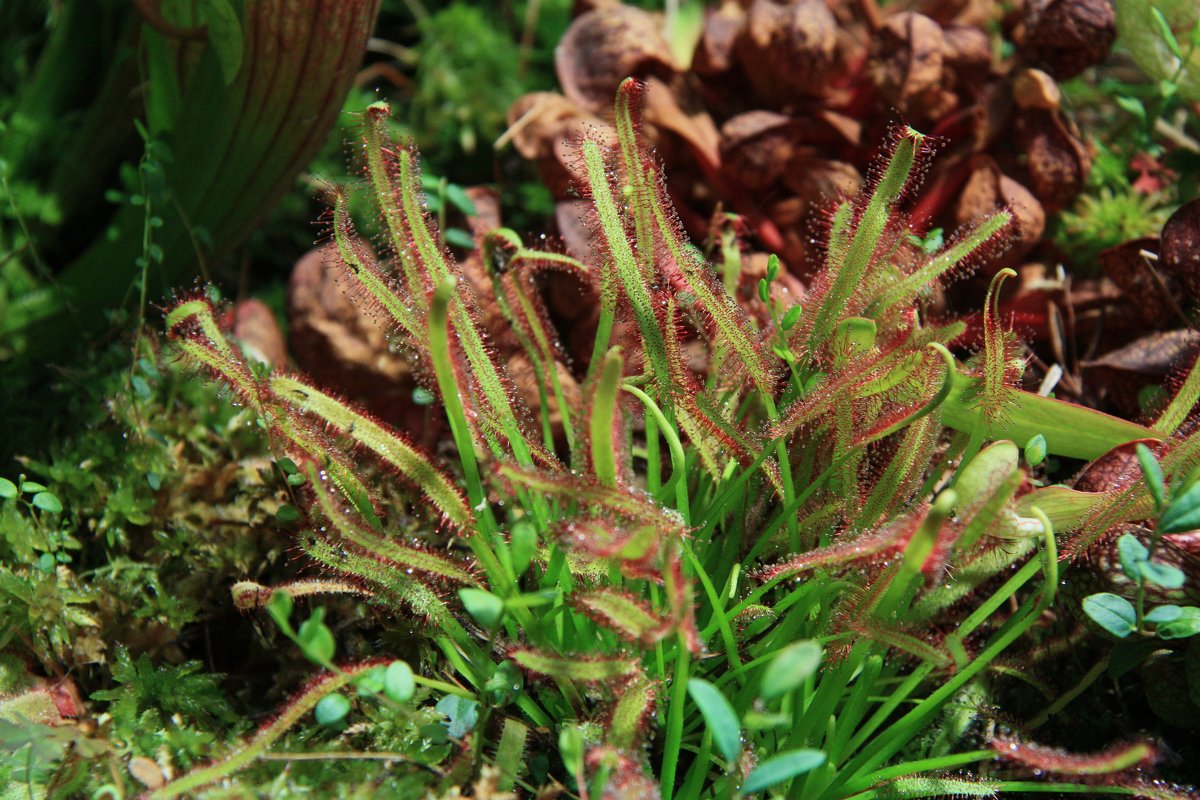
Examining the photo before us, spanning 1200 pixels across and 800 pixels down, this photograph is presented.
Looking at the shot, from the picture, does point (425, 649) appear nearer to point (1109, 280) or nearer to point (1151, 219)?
point (1109, 280)

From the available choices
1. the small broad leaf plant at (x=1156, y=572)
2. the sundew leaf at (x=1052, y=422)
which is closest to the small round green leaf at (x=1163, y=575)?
the small broad leaf plant at (x=1156, y=572)

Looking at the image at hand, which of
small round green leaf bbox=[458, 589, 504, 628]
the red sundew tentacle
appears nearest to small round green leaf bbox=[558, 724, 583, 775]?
small round green leaf bbox=[458, 589, 504, 628]

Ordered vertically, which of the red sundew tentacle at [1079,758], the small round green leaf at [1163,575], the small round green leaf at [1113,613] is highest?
the small round green leaf at [1163,575]

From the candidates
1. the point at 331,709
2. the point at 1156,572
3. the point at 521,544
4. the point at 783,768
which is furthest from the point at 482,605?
the point at 1156,572

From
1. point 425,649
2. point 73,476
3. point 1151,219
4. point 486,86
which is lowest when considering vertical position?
point 425,649

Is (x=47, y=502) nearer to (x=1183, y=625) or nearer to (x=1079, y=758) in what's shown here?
(x=1079, y=758)

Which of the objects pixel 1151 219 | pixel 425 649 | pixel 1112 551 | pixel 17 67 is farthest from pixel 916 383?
pixel 17 67

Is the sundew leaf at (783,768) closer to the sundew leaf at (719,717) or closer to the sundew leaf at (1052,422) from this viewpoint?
the sundew leaf at (719,717)
